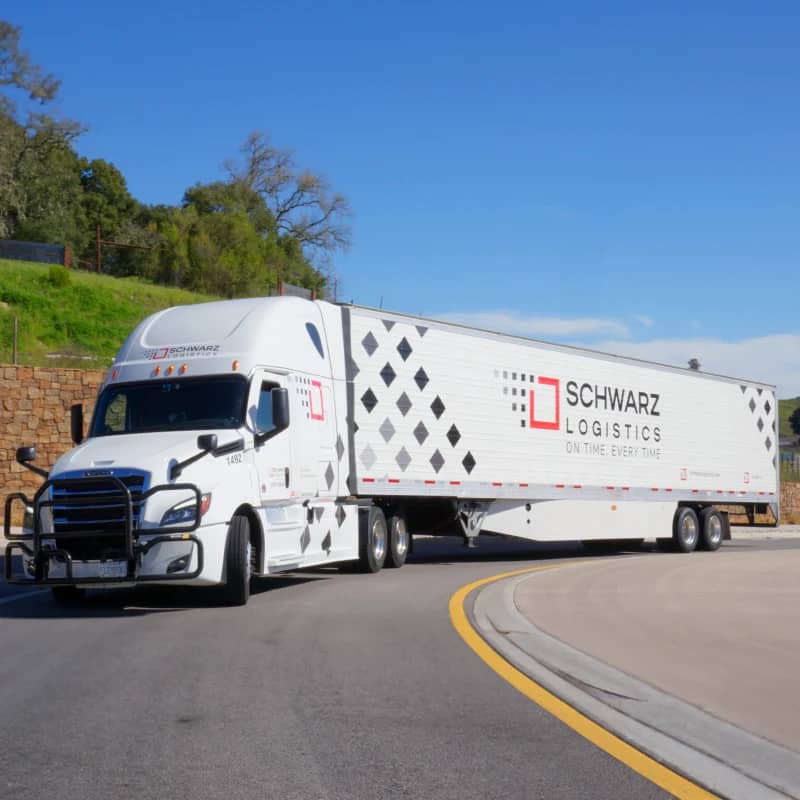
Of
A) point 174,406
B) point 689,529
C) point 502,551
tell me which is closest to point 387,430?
point 174,406

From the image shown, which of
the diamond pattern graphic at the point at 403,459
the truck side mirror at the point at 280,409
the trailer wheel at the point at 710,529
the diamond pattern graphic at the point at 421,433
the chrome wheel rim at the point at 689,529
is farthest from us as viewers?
the trailer wheel at the point at 710,529

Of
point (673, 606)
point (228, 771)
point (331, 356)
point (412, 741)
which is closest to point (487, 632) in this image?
point (673, 606)

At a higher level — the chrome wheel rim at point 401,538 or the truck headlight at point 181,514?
the truck headlight at point 181,514

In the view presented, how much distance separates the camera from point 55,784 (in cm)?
574

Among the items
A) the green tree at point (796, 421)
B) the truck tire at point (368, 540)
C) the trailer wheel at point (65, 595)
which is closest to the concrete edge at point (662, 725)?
the trailer wheel at point (65, 595)

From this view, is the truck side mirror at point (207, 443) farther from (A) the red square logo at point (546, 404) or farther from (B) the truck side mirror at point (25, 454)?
(A) the red square logo at point (546, 404)

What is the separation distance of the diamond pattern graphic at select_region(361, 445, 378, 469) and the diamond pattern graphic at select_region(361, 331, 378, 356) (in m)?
1.54

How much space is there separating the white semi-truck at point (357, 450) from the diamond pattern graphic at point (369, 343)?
0.08 feet

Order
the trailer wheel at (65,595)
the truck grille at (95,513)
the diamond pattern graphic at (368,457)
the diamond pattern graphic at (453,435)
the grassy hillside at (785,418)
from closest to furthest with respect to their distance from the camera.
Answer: the truck grille at (95,513)
the trailer wheel at (65,595)
the diamond pattern graphic at (368,457)
the diamond pattern graphic at (453,435)
the grassy hillside at (785,418)

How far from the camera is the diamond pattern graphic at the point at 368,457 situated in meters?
19.8

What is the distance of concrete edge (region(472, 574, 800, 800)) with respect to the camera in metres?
5.83

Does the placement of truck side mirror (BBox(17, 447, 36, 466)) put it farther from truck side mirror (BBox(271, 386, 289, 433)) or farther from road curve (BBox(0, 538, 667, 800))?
truck side mirror (BBox(271, 386, 289, 433))

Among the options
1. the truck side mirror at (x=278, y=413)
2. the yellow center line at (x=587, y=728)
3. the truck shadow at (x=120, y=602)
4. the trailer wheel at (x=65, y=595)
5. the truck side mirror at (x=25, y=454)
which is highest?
the truck side mirror at (x=278, y=413)

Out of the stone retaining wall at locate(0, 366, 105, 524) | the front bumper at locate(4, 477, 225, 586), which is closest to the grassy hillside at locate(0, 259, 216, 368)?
the stone retaining wall at locate(0, 366, 105, 524)
